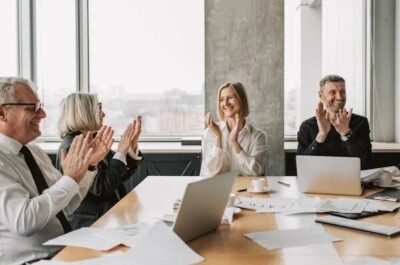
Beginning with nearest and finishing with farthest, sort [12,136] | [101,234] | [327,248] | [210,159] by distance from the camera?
1. [327,248]
2. [101,234]
3. [12,136]
4. [210,159]

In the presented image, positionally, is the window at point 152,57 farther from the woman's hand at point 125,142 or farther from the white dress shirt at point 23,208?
the white dress shirt at point 23,208

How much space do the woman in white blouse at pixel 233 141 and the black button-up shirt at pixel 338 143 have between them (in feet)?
1.04

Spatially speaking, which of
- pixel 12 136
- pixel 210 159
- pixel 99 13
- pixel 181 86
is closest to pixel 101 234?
pixel 12 136

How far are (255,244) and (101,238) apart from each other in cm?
50

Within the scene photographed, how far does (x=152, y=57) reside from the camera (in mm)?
5156

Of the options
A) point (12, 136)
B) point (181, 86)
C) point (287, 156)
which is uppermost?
point (181, 86)

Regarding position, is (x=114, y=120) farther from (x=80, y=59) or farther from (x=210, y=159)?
(x=210, y=159)

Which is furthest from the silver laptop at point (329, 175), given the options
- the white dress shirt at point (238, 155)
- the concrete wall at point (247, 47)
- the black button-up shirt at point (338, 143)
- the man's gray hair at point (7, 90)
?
the concrete wall at point (247, 47)

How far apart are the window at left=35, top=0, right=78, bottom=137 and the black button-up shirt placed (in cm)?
277

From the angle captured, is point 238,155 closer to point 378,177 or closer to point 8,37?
point 378,177

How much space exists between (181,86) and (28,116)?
3384mm

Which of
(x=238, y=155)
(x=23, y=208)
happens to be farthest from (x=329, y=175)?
(x=23, y=208)

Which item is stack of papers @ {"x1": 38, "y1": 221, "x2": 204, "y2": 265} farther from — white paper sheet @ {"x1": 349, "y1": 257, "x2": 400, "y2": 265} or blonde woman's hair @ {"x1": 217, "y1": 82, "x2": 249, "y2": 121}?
blonde woman's hair @ {"x1": 217, "y1": 82, "x2": 249, "y2": 121}

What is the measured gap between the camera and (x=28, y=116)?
1831 mm
